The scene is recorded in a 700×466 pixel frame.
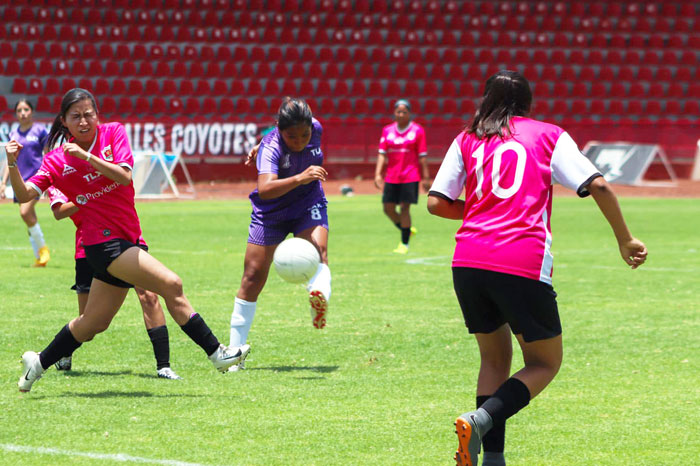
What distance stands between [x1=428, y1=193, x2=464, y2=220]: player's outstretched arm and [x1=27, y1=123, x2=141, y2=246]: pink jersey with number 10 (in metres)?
2.37

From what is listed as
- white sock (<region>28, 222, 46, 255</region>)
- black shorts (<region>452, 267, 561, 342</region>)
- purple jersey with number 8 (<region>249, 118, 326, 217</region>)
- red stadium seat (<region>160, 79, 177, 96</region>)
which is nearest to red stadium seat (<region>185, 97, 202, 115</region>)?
red stadium seat (<region>160, 79, 177, 96</region>)

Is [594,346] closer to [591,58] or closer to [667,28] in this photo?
[591,58]

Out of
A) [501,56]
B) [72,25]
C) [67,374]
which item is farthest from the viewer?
[501,56]

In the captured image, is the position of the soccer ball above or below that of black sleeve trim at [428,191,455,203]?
below

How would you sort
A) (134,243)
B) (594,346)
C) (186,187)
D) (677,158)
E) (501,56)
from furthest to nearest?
(501,56) < (677,158) < (186,187) < (594,346) < (134,243)

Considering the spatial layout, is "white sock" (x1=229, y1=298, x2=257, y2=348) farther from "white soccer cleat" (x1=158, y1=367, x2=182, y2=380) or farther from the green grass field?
"white soccer cleat" (x1=158, y1=367, x2=182, y2=380)

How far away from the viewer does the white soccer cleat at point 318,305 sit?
6.77m

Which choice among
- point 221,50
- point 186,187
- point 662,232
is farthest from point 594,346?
point 221,50

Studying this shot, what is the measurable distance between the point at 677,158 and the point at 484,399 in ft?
97.3

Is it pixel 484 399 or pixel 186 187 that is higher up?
pixel 484 399

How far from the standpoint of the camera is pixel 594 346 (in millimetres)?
8445

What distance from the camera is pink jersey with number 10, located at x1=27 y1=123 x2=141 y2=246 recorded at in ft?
21.2

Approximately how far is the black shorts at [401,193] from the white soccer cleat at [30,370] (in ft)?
34.7

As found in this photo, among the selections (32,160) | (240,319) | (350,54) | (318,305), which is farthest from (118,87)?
(318,305)
